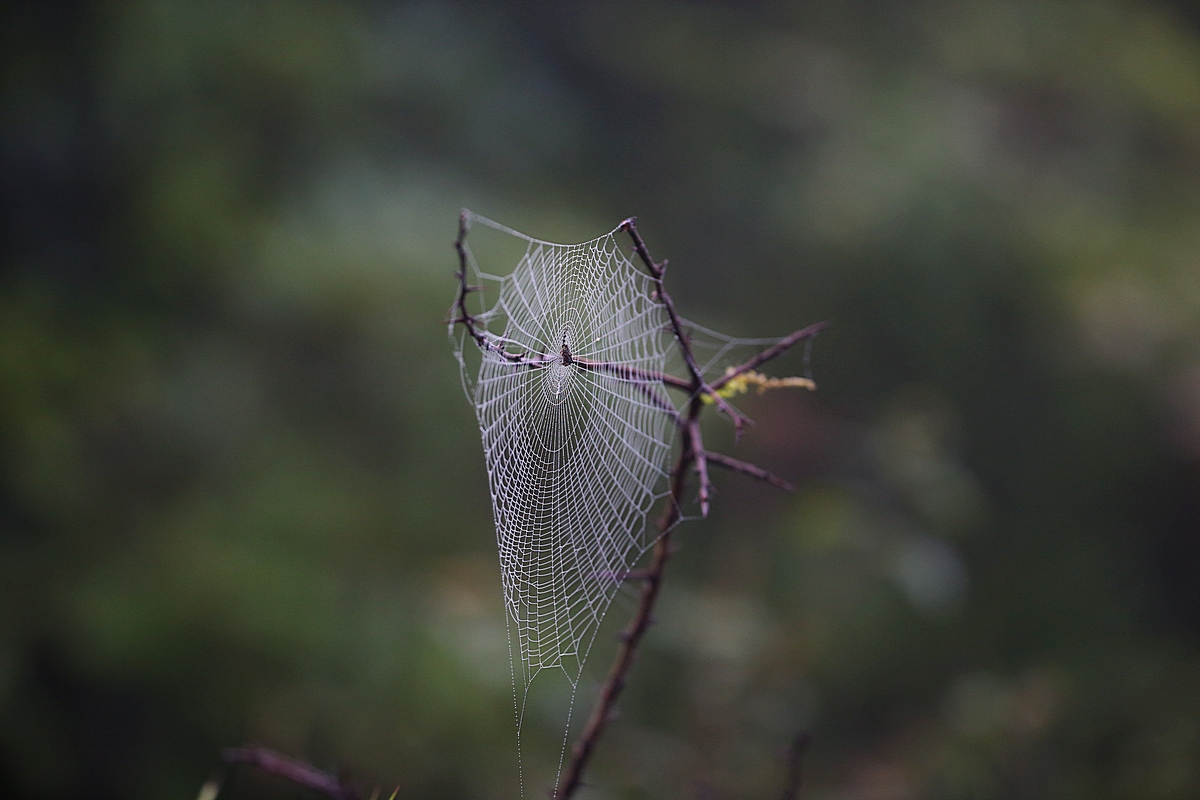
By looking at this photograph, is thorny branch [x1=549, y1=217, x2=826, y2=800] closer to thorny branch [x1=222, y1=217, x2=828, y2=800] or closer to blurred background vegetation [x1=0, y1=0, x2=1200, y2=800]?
thorny branch [x1=222, y1=217, x2=828, y2=800]

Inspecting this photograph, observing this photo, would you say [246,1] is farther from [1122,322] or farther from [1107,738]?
[1107,738]

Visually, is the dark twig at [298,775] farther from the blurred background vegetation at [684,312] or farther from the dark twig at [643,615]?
the blurred background vegetation at [684,312]

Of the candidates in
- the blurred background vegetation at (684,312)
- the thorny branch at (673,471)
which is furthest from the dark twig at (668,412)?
the blurred background vegetation at (684,312)

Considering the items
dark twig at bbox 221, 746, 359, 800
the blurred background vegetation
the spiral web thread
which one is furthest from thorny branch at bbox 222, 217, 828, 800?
the blurred background vegetation

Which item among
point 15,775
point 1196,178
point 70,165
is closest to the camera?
point 15,775

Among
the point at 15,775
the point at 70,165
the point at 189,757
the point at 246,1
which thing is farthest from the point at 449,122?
the point at 15,775

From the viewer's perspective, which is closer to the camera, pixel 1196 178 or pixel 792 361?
pixel 792 361

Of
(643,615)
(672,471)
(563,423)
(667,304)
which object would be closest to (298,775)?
(643,615)

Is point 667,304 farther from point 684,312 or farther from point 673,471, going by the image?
point 684,312

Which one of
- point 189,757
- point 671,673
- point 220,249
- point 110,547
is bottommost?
point 189,757
